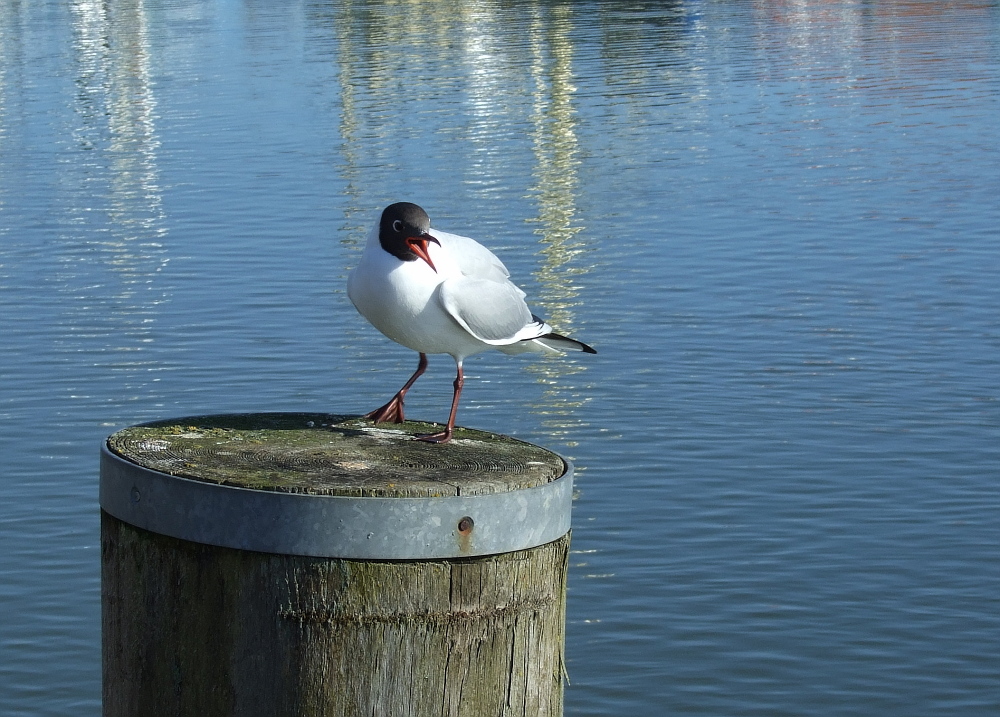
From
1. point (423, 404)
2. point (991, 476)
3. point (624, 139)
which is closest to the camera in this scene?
point (991, 476)

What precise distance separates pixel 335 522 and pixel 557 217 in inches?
595

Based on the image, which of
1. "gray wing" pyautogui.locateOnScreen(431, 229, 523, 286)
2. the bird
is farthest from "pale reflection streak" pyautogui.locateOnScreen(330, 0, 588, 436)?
the bird

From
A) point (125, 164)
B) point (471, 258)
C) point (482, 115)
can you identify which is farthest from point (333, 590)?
point (482, 115)

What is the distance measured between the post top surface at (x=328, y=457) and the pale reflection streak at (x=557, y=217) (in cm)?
654

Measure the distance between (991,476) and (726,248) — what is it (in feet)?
21.7

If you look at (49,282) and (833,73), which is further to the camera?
(833,73)

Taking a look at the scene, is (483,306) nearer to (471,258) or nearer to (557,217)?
(471,258)

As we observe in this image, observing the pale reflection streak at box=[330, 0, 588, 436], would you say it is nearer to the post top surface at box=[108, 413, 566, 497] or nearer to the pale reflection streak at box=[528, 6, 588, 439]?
the pale reflection streak at box=[528, 6, 588, 439]

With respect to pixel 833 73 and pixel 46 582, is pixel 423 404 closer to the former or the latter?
pixel 46 582

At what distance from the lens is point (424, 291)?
5.00 metres

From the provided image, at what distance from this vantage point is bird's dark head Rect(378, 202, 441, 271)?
4.94 m

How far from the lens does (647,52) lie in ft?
125

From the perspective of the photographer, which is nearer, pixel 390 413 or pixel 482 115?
pixel 390 413

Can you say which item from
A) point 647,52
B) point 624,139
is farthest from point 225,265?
point 647,52
